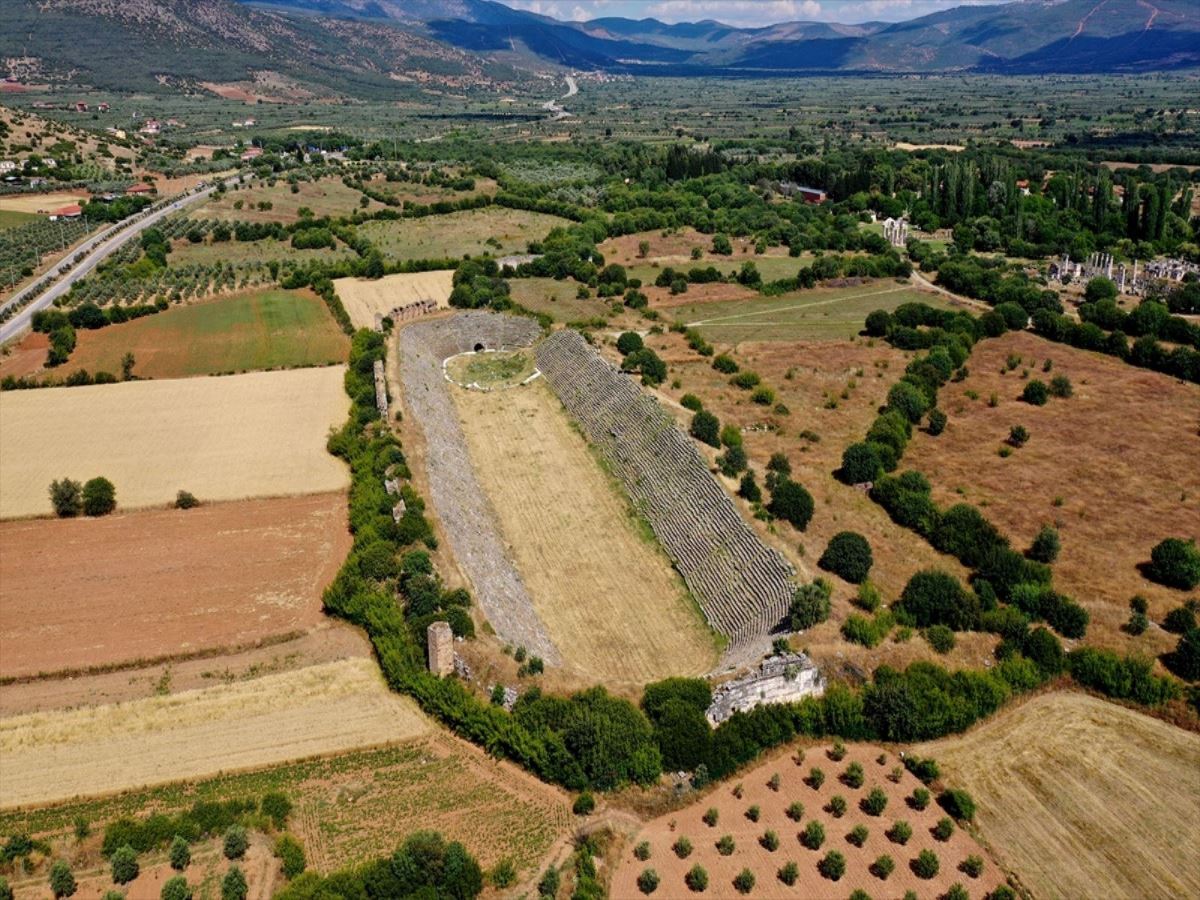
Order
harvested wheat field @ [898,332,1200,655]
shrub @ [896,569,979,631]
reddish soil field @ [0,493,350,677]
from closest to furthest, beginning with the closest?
shrub @ [896,569,979,631] < reddish soil field @ [0,493,350,677] < harvested wheat field @ [898,332,1200,655]

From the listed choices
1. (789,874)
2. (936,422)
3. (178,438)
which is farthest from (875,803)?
(178,438)

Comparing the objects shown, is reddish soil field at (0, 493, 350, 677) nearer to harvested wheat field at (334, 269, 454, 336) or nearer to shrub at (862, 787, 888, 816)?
shrub at (862, 787, 888, 816)

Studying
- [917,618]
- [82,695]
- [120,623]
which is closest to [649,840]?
[917,618]

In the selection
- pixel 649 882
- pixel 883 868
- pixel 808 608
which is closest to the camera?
pixel 649 882

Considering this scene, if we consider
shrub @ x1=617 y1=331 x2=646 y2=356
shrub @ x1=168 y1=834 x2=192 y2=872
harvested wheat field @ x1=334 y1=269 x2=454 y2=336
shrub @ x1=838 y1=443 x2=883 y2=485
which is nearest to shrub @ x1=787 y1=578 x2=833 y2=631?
shrub @ x1=838 y1=443 x2=883 y2=485

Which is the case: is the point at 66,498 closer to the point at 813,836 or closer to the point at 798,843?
the point at 798,843
